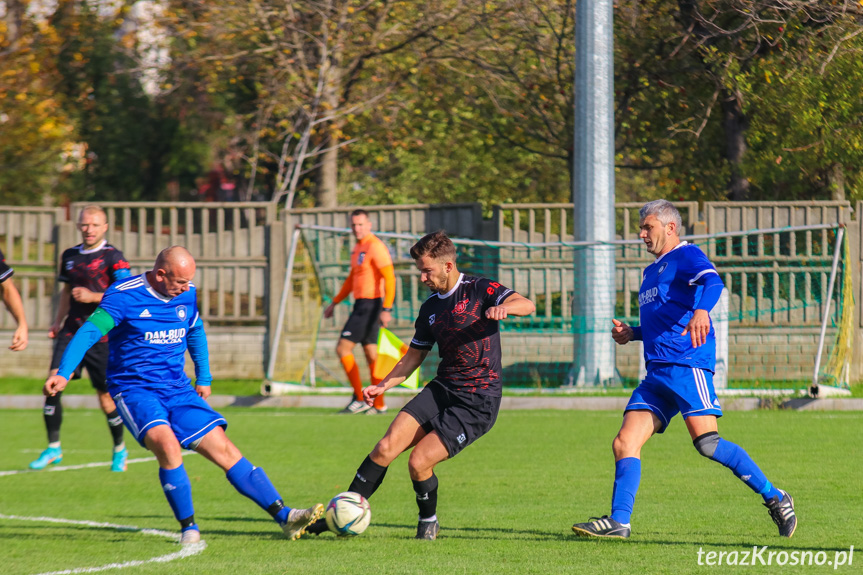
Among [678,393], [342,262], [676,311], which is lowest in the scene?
[678,393]

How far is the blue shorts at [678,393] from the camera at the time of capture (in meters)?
5.50

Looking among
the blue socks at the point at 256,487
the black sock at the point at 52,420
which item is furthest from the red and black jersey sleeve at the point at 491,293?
the black sock at the point at 52,420

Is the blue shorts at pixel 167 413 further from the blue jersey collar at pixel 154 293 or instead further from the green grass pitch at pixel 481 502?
the green grass pitch at pixel 481 502

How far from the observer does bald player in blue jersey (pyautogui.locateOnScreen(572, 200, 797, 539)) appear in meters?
5.44

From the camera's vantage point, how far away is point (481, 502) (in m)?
6.87

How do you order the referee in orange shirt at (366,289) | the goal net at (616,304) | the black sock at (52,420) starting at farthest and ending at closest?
the goal net at (616,304), the referee in orange shirt at (366,289), the black sock at (52,420)

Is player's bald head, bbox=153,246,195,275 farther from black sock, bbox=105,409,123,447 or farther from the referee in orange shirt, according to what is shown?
the referee in orange shirt

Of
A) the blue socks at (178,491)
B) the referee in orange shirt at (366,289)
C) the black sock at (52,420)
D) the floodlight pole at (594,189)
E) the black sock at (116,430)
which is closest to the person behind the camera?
the blue socks at (178,491)

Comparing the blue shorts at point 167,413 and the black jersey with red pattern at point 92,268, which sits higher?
the black jersey with red pattern at point 92,268

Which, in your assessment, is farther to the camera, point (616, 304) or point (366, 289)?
point (616, 304)

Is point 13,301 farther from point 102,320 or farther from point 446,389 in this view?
point 446,389

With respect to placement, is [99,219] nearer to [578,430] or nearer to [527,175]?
[578,430]

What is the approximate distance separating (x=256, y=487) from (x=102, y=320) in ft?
4.28

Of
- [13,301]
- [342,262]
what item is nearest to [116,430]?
[13,301]
